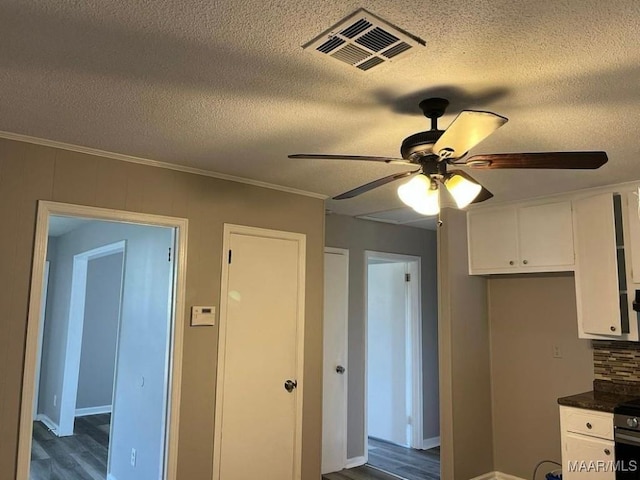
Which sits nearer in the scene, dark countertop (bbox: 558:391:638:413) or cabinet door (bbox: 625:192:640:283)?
dark countertop (bbox: 558:391:638:413)

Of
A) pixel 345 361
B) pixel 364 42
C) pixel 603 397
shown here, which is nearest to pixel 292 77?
pixel 364 42

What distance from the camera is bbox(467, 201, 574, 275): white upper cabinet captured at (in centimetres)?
375

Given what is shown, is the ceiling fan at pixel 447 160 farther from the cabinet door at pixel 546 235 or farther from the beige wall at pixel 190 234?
the cabinet door at pixel 546 235

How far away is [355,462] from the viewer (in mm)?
4633

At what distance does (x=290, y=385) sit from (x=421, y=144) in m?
2.27

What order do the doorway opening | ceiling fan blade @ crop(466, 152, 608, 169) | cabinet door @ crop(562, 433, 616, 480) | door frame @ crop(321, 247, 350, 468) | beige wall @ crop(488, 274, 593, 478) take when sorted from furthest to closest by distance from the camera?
the doorway opening, door frame @ crop(321, 247, 350, 468), beige wall @ crop(488, 274, 593, 478), cabinet door @ crop(562, 433, 616, 480), ceiling fan blade @ crop(466, 152, 608, 169)

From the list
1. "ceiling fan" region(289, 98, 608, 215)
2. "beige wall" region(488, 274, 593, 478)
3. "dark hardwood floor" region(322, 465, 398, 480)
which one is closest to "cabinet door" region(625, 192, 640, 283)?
"beige wall" region(488, 274, 593, 478)

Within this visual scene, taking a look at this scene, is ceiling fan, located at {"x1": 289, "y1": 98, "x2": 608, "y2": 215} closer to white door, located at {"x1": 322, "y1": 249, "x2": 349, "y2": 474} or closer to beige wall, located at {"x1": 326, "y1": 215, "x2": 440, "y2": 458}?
white door, located at {"x1": 322, "y1": 249, "x2": 349, "y2": 474}

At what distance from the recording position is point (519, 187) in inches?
142

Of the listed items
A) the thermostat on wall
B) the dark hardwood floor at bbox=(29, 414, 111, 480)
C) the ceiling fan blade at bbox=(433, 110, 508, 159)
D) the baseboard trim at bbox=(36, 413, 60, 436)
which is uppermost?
the ceiling fan blade at bbox=(433, 110, 508, 159)

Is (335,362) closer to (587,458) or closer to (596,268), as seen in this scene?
(587,458)

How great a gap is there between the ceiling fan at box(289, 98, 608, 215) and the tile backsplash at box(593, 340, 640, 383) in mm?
2293

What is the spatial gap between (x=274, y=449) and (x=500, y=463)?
2097 millimetres

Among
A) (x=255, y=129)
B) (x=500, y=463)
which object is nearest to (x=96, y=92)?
(x=255, y=129)
